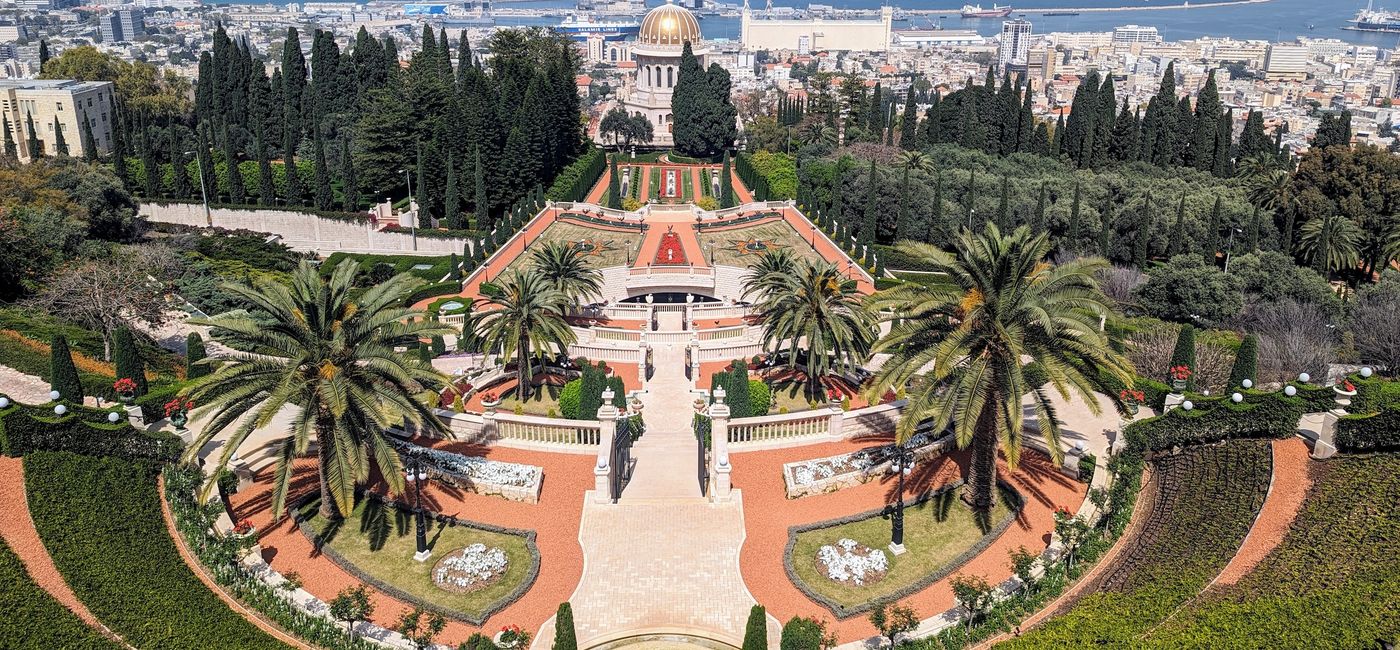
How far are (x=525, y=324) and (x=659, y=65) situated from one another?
8848 centimetres

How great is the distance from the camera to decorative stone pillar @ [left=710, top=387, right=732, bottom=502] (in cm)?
2705

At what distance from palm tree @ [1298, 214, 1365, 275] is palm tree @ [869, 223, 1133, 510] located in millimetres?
35906

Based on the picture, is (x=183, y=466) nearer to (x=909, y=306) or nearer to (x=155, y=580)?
(x=155, y=580)

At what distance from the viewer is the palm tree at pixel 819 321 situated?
34562 mm

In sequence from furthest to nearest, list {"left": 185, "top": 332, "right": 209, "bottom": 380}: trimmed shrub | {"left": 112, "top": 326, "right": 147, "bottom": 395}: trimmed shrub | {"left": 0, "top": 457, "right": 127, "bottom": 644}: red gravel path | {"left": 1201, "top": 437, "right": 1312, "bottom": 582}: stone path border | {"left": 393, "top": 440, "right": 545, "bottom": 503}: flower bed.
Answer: {"left": 185, "top": 332, "right": 209, "bottom": 380}: trimmed shrub
{"left": 112, "top": 326, "right": 147, "bottom": 395}: trimmed shrub
{"left": 393, "top": 440, "right": 545, "bottom": 503}: flower bed
{"left": 1201, "top": 437, "right": 1312, "bottom": 582}: stone path border
{"left": 0, "top": 457, "right": 127, "bottom": 644}: red gravel path

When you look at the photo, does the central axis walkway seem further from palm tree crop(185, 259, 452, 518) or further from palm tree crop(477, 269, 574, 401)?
palm tree crop(477, 269, 574, 401)

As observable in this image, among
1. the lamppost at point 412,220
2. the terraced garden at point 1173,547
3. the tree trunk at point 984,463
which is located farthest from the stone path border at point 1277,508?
the lamppost at point 412,220

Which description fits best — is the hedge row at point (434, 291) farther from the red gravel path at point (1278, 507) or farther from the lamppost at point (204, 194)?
the red gravel path at point (1278, 507)

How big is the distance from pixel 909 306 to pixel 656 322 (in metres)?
22.8

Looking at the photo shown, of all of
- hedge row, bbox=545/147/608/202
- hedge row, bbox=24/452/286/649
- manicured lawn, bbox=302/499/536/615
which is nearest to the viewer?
hedge row, bbox=24/452/286/649

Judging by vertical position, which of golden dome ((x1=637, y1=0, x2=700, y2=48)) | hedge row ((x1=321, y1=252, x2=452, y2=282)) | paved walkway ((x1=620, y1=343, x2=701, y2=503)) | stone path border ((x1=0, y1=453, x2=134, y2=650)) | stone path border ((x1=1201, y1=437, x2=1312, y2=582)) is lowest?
hedge row ((x1=321, y1=252, x2=452, y2=282))

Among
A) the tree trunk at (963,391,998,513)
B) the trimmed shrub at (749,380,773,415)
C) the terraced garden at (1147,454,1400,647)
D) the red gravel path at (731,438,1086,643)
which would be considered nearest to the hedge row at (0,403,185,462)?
the red gravel path at (731,438,1086,643)

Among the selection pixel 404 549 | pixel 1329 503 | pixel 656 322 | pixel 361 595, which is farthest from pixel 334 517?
pixel 1329 503

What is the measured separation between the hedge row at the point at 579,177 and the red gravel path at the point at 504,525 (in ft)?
160
